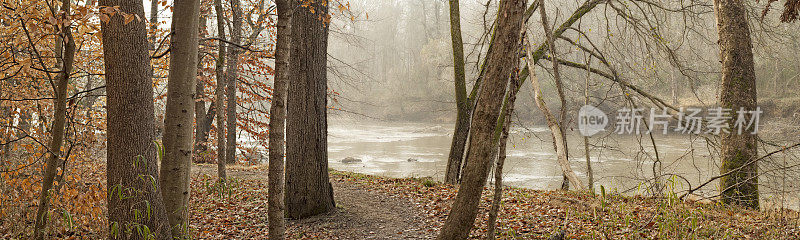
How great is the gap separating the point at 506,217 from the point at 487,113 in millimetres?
2162

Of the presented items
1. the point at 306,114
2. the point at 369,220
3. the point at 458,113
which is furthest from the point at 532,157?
the point at 306,114

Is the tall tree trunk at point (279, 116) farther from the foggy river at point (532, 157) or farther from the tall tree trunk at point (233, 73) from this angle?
the foggy river at point (532, 157)

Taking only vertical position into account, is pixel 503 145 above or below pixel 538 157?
above

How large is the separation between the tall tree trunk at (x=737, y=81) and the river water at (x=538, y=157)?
3.45m

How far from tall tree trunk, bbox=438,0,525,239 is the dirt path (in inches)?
47.7

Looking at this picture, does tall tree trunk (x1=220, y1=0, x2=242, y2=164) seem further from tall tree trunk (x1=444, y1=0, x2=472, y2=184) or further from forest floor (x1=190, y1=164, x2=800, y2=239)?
tall tree trunk (x1=444, y1=0, x2=472, y2=184)

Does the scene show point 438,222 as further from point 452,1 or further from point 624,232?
point 452,1

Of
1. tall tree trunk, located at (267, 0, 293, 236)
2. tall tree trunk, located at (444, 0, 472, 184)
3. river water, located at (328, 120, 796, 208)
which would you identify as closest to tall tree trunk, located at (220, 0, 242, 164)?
tall tree trunk, located at (444, 0, 472, 184)

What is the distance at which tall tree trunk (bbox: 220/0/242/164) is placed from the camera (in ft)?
29.8

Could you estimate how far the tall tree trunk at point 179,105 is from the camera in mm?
3678

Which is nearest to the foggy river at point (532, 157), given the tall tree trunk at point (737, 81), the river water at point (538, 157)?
the river water at point (538, 157)

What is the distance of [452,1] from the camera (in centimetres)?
870

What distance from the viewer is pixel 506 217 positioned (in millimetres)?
5691

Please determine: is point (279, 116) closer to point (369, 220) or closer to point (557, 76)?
point (369, 220)
